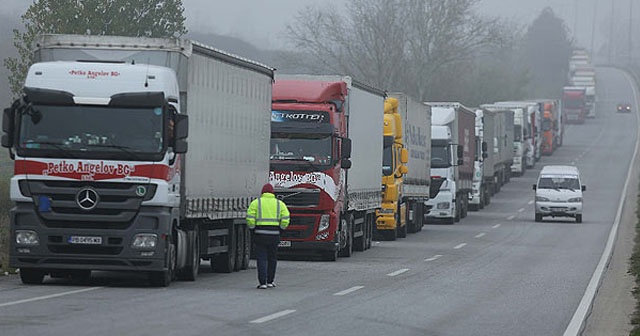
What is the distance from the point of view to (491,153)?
66.2 metres

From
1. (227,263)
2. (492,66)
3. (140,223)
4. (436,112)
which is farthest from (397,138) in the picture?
(492,66)

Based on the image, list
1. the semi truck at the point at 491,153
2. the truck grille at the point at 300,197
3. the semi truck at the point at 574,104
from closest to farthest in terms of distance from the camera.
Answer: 1. the truck grille at the point at 300,197
2. the semi truck at the point at 491,153
3. the semi truck at the point at 574,104

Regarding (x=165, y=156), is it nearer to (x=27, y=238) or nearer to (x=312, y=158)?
(x=27, y=238)

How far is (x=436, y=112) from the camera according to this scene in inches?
2008

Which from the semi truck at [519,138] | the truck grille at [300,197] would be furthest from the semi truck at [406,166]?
the semi truck at [519,138]

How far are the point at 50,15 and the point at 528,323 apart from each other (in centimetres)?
3382

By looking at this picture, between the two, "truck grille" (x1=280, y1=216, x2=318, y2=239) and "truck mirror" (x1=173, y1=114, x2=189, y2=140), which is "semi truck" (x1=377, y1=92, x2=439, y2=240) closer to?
"truck grille" (x1=280, y1=216, x2=318, y2=239)

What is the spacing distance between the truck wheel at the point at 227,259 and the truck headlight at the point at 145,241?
473 cm

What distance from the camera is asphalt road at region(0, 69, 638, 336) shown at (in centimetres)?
1647

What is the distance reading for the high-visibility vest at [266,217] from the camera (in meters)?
22.7

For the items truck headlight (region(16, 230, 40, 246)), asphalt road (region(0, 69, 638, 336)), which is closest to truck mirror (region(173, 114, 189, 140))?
asphalt road (region(0, 69, 638, 336))

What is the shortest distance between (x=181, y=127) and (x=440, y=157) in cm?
2973

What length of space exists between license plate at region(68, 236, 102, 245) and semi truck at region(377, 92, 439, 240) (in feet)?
60.2

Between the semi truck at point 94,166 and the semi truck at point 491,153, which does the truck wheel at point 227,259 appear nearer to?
the semi truck at point 94,166
